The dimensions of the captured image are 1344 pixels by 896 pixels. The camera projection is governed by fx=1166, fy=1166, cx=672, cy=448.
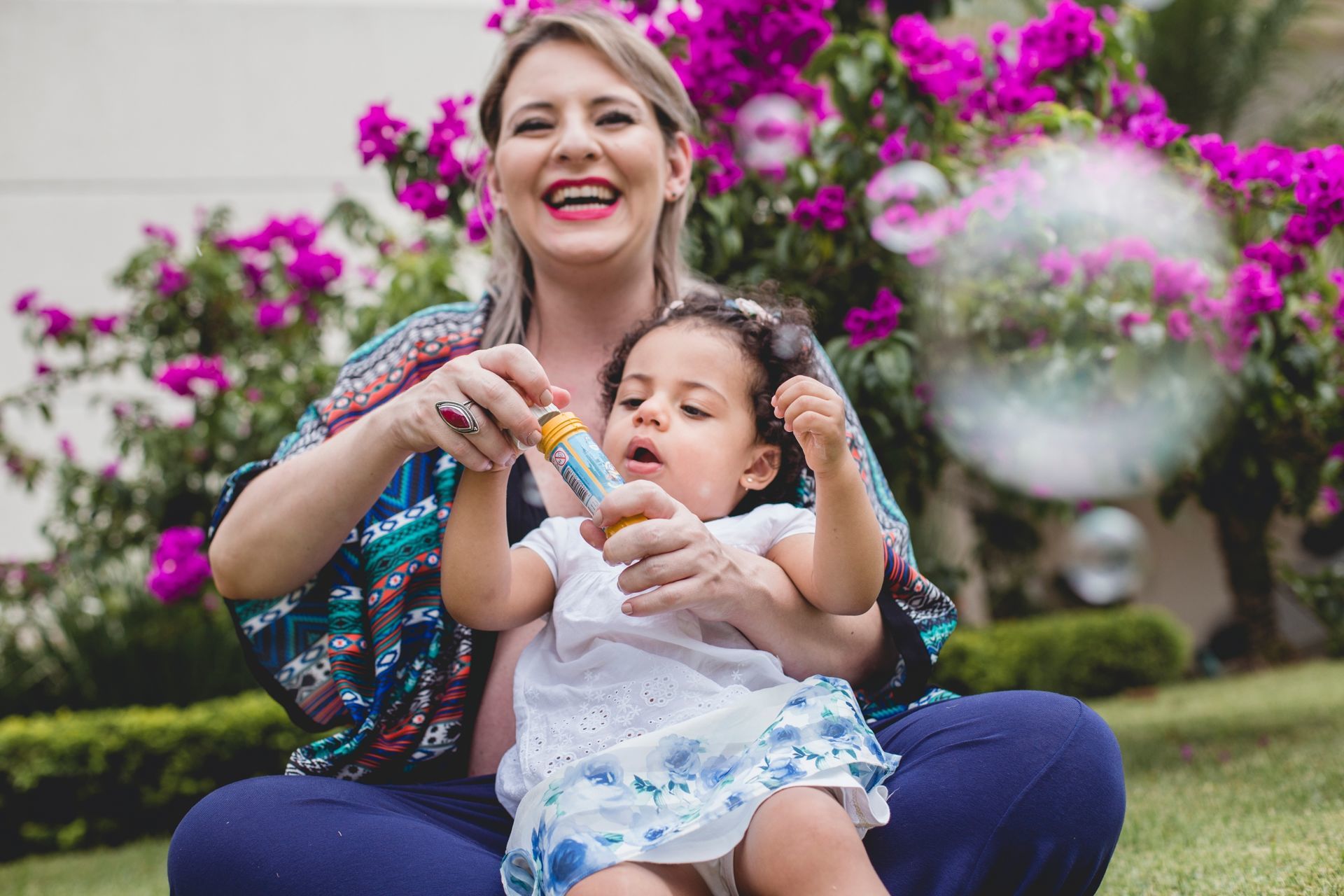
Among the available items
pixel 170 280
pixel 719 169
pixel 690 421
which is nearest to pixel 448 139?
pixel 719 169

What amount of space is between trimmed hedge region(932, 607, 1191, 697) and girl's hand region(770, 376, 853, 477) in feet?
16.6

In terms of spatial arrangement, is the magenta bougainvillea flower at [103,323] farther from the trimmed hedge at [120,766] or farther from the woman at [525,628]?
the woman at [525,628]

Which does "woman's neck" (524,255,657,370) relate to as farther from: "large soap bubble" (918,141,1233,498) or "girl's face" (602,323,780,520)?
"large soap bubble" (918,141,1233,498)

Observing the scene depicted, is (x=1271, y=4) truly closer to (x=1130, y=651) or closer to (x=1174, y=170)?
(x=1130, y=651)

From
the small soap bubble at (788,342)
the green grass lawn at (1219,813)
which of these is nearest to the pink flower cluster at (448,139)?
the small soap bubble at (788,342)

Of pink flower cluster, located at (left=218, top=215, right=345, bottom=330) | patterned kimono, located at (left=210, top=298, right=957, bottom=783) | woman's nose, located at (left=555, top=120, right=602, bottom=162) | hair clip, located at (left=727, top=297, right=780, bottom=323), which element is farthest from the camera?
pink flower cluster, located at (left=218, top=215, right=345, bottom=330)

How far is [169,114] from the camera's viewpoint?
786 centimetres

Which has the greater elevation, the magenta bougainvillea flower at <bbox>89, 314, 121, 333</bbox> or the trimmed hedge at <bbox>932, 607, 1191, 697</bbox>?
the magenta bougainvillea flower at <bbox>89, 314, 121, 333</bbox>

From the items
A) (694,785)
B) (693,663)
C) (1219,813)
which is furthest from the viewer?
(1219,813)

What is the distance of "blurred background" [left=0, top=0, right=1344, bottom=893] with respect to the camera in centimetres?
291

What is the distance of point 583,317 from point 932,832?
1173mm

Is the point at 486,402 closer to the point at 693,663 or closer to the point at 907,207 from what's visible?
the point at 693,663

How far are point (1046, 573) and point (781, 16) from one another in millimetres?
7290

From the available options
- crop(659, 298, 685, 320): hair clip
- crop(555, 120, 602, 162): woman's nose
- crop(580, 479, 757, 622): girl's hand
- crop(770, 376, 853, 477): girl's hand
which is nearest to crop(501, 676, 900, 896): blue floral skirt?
crop(580, 479, 757, 622): girl's hand
